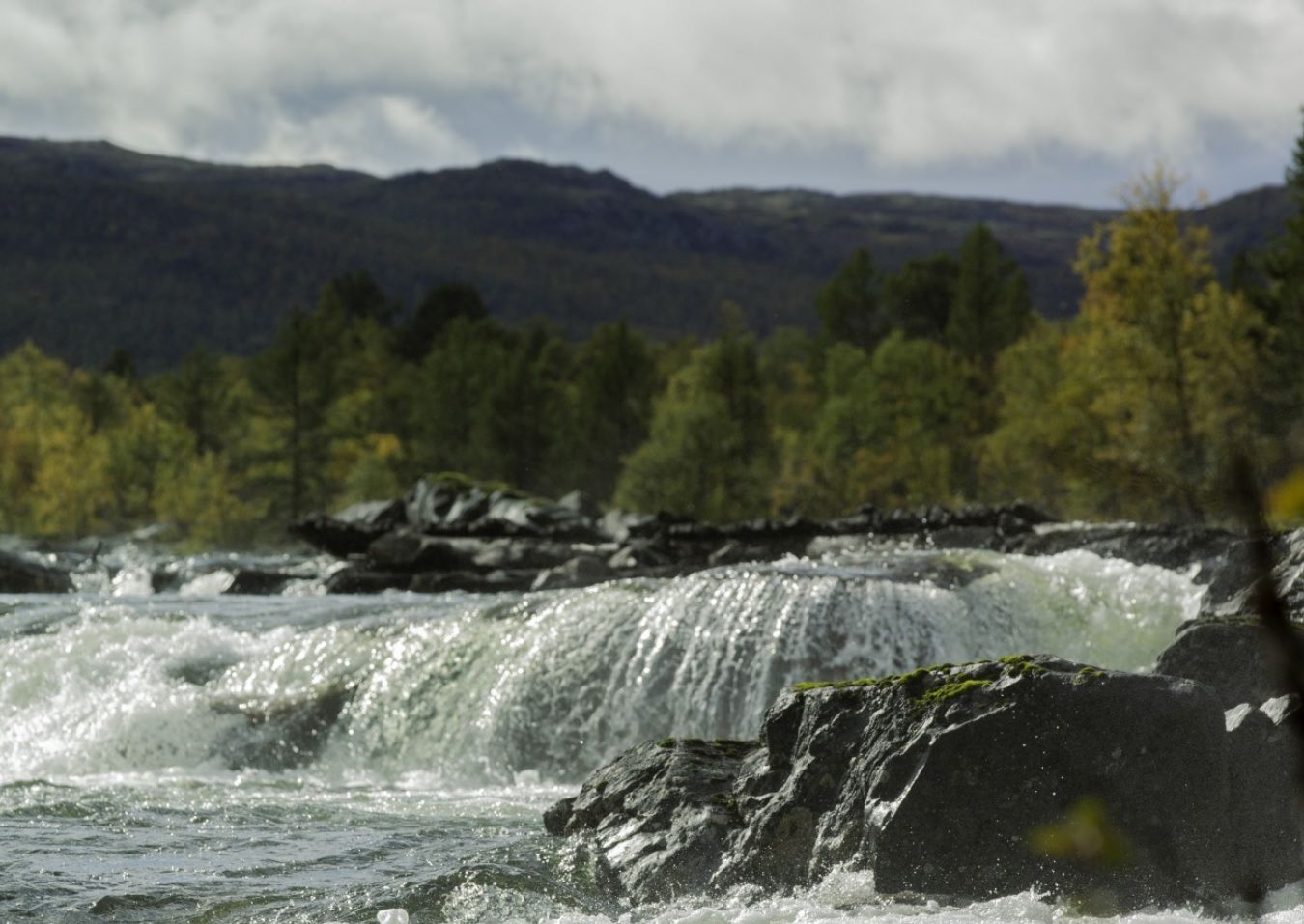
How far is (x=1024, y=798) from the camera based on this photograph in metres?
8.35

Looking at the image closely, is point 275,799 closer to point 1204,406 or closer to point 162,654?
point 162,654

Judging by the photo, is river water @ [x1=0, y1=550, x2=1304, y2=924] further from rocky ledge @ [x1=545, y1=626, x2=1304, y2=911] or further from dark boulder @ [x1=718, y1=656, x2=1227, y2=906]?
dark boulder @ [x1=718, y1=656, x2=1227, y2=906]

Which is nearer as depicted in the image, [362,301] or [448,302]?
[448,302]

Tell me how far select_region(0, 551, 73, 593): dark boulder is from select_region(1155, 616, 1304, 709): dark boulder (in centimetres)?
2634

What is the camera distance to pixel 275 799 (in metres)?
13.9

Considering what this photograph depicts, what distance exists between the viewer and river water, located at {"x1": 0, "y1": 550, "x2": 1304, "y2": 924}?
11195 mm

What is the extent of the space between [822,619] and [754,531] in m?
19.1

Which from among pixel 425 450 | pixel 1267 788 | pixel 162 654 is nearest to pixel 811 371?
pixel 425 450

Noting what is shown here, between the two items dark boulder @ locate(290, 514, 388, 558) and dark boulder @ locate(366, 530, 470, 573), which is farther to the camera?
dark boulder @ locate(290, 514, 388, 558)

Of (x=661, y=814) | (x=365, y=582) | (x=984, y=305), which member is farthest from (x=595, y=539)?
(x=984, y=305)

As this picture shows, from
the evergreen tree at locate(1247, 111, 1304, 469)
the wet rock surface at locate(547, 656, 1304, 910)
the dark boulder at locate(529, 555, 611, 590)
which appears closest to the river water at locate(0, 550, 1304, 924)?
the wet rock surface at locate(547, 656, 1304, 910)

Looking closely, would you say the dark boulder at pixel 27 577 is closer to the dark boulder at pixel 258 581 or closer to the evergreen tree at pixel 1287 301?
the dark boulder at pixel 258 581

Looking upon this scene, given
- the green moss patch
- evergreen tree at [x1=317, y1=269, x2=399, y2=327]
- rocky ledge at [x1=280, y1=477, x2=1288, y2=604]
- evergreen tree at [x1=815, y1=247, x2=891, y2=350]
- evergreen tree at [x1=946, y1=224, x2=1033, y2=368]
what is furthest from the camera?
Answer: evergreen tree at [x1=317, y1=269, x2=399, y2=327]

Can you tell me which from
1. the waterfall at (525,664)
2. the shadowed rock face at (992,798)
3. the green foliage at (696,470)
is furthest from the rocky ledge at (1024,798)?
the green foliage at (696,470)
